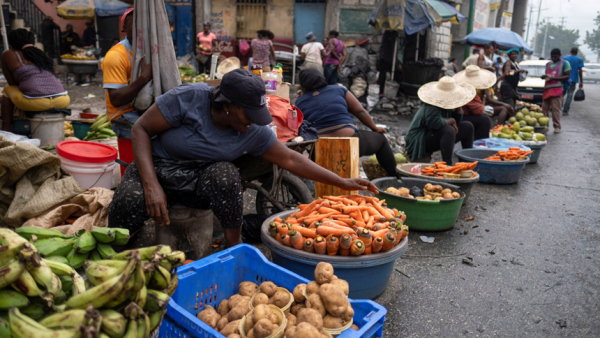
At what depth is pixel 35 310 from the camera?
1521mm

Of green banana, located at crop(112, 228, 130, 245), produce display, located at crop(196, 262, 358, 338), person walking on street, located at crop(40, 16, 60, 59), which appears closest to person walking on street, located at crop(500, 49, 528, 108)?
produce display, located at crop(196, 262, 358, 338)

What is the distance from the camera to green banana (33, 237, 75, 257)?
2.02 meters

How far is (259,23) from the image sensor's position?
16.4 meters

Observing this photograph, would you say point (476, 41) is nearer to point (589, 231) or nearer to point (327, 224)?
point (589, 231)

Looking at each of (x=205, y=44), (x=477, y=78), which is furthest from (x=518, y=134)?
(x=205, y=44)

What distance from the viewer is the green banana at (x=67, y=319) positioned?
1.38m

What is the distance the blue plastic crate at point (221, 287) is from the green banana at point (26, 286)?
680mm

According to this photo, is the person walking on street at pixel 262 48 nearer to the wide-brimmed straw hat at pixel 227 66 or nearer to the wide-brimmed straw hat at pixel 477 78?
the wide-brimmed straw hat at pixel 227 66

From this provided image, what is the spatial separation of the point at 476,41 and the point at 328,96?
37.4 feet

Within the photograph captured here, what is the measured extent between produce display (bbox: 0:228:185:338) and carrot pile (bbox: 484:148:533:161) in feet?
19.7

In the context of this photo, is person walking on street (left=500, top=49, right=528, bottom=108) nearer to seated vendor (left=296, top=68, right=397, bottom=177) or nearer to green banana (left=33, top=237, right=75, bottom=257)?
seated vendor (left=296, top=68, right=397, bottom=177)

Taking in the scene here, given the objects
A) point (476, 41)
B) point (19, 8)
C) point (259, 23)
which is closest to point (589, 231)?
point (476, 41)

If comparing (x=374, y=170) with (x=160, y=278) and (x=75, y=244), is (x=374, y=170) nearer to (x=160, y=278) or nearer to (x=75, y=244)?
(x=75, y=244)

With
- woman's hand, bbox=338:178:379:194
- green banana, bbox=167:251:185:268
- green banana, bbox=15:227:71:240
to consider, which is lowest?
woman's hand, bbox=338:178:379:194
